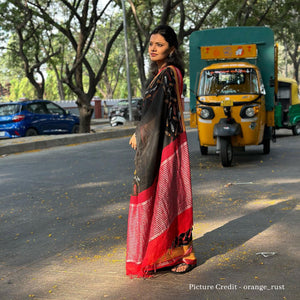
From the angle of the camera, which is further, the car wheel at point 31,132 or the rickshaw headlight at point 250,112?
the car wheel at point 31,132

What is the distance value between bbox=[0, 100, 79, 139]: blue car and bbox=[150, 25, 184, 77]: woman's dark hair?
14.9 meters

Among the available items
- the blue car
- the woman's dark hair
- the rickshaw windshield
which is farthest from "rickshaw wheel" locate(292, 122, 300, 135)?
the woman's dark hair

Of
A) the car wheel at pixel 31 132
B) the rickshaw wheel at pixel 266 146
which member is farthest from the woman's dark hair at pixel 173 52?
the car wheel at pixel 31 132

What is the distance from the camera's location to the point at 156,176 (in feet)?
12.6

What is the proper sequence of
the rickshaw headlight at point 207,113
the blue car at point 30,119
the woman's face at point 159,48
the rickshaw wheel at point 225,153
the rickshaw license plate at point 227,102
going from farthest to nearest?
1. the blue car at point 30,119
2. the rickshaw headlight at point 207,113
3. the rickshaw license plate at point 227,102
4. the rickshaw wheel at point 225,153
5. the woman's face at point 159,48

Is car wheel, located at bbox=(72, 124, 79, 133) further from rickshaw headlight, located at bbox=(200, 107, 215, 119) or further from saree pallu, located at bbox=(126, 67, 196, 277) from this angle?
saree pallu, located at bbox=(126, 67, 196, 277)

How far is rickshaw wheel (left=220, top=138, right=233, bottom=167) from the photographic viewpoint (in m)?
Answer: 10.2

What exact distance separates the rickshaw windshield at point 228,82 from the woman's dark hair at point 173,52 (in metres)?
6.99

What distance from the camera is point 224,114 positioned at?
1071 centimetres

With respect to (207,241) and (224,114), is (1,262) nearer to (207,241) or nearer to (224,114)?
(207,241)

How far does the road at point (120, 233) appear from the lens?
149 inches

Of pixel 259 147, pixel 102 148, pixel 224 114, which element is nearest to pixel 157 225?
pixel 224 114

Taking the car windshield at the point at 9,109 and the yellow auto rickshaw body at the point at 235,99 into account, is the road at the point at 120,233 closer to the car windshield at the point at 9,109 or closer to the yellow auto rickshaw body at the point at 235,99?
the yellow auto rickshaw body at the point at 235,99

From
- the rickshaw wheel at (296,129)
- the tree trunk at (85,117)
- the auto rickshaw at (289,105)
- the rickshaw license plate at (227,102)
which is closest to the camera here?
the rickshaw license plate at (227,102)
